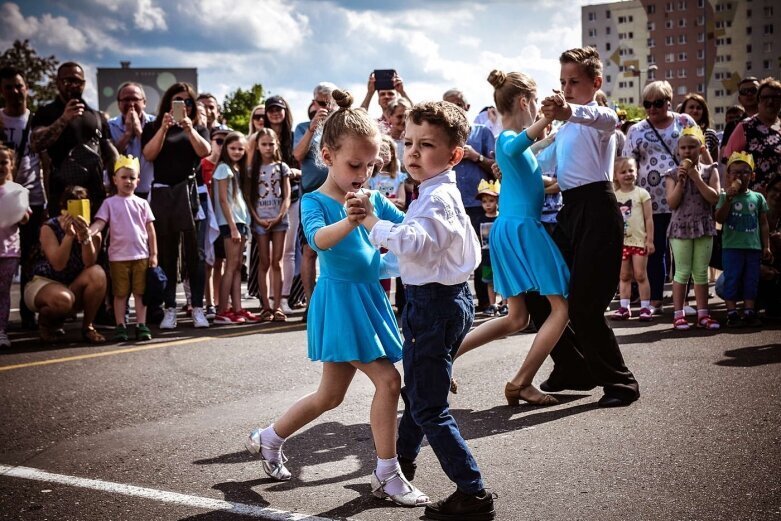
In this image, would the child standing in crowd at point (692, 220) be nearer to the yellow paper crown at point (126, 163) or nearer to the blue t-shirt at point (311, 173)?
the blue t-shirt at point (311, 173)

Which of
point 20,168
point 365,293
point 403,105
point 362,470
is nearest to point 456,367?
point 362,470

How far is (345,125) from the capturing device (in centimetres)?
403

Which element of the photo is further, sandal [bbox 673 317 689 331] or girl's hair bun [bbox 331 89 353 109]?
sandal [bbox 673 317 689 331]

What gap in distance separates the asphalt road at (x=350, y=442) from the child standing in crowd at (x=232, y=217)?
2.72m

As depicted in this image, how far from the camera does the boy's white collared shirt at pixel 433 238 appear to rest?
3.66 metres

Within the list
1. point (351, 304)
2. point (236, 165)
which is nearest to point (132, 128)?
point (236, 165)

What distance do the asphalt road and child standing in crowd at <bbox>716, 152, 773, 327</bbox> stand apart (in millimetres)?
1358

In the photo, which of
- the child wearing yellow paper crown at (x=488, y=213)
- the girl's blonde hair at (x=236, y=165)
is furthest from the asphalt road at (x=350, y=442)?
the girl's blonde hair at (x=236, y=165)

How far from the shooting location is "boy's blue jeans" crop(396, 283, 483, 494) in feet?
12.3

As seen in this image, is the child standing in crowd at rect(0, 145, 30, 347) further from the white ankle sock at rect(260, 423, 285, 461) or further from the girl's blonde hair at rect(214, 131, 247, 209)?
the white ankle sock at rect(260, 423, 285, 461)

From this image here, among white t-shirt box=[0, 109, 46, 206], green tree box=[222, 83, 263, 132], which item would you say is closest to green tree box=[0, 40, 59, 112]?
green tree box=[222, 83, 263, 132]

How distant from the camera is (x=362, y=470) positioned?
458cm

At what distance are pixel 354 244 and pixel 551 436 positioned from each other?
1796 mm

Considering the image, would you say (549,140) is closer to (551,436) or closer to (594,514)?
(551,436)
